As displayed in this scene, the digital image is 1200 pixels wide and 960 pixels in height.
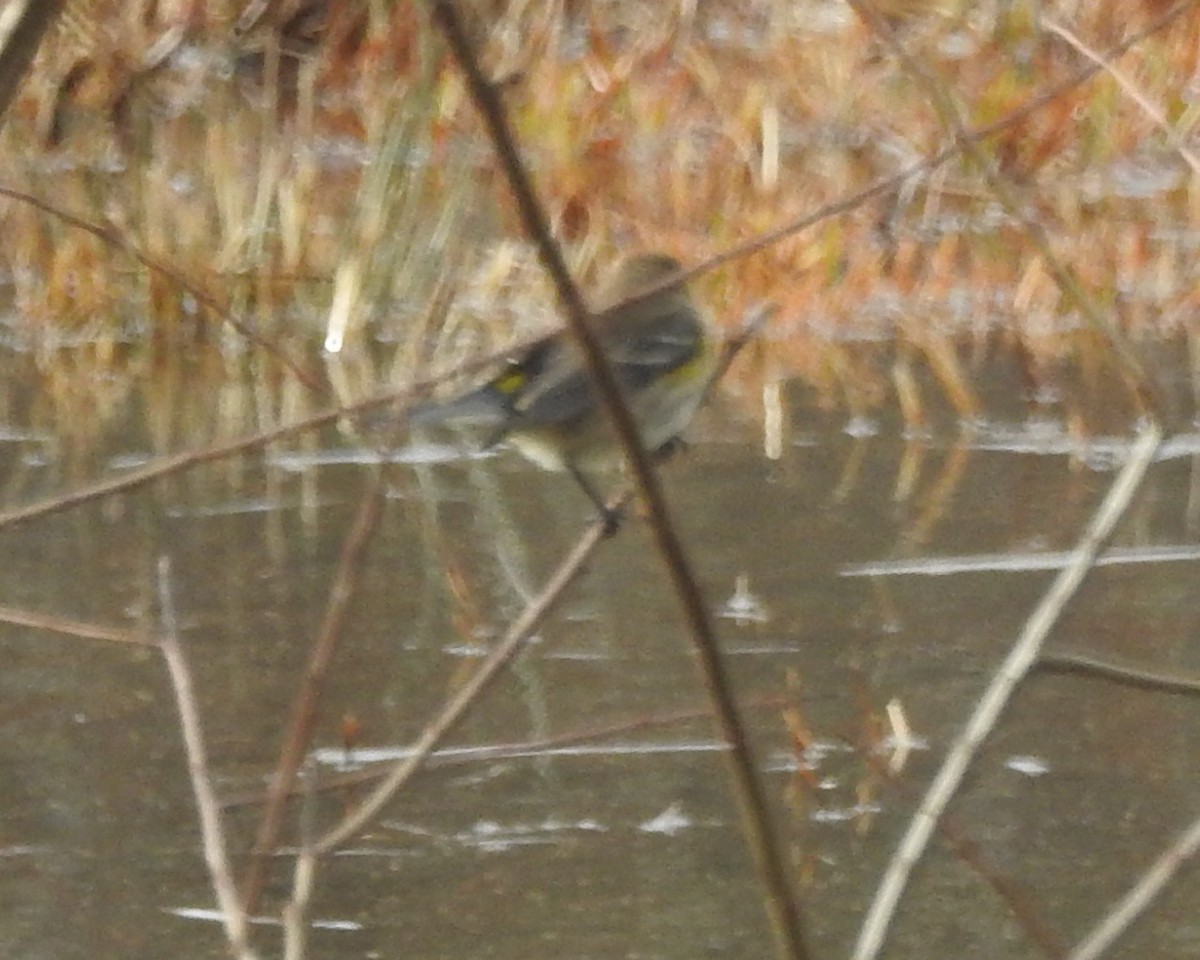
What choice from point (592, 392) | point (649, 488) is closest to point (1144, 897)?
point (649, 488)

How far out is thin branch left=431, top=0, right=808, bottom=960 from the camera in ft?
4.63

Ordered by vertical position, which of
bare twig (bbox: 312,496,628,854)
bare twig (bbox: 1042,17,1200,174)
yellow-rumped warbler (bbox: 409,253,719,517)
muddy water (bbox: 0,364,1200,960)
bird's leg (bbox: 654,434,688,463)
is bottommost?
muddy water (bbox: 0,364,1200,960)

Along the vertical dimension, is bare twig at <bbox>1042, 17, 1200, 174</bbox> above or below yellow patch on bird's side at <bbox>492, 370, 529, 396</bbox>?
above

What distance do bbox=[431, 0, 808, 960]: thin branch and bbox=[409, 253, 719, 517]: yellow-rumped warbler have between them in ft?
6.79

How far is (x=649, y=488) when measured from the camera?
171 centimetres

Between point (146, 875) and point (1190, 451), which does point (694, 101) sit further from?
point (146, 875)

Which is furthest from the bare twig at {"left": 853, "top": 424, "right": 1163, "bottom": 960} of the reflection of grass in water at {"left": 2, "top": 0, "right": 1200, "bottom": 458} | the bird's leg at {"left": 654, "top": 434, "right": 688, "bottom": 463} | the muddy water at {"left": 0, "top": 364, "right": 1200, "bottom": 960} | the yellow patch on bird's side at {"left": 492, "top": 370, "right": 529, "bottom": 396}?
the reflection of grass in water at {"left": 2, "top": 0, "right": 1200, "bottom": 458}

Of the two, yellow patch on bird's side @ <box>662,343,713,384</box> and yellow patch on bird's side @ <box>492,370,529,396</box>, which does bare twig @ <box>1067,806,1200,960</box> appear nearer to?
yellow patch on bird's side @ <box>492,370,529,396</box>

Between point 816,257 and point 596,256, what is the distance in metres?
0.78

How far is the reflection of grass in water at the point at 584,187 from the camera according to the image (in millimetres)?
7844

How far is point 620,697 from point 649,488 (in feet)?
9.52

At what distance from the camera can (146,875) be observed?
389 cm

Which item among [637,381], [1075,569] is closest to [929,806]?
[1075,569]

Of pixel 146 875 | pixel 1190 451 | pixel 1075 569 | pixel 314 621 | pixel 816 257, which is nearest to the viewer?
pixel 1075 569
